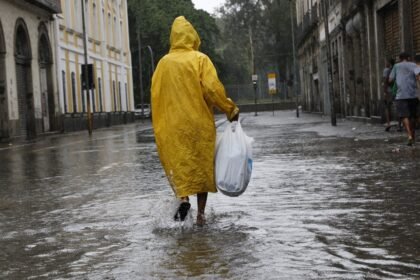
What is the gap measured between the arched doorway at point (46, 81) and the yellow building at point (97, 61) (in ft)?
2.86

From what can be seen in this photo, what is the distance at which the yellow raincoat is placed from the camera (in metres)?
6.55

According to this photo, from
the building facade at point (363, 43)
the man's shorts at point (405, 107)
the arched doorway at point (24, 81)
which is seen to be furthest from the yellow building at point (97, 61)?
the man's shorts at point (405, 107)

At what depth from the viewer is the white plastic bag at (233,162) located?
659cm

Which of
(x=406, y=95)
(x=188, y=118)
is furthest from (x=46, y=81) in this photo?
(x=188, y=118)

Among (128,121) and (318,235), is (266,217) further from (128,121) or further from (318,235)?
(128,121)

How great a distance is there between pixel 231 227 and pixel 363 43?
835 inches

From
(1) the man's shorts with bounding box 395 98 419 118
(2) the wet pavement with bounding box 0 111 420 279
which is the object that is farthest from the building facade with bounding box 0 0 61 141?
(2) the wet pavement with bounding box 0 111 420 279

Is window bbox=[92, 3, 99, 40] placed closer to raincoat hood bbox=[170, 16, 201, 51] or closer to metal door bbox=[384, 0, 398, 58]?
metal door bbox=[384, 0, 398, 58]

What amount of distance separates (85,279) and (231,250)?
43.1 inches

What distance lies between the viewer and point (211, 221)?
269 inches

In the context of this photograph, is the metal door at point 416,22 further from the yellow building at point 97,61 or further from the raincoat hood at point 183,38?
the yellow building at point 97,61

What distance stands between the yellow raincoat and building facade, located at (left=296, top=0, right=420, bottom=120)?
45.1 feet

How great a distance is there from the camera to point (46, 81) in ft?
122

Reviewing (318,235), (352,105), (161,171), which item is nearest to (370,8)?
(352,105)
